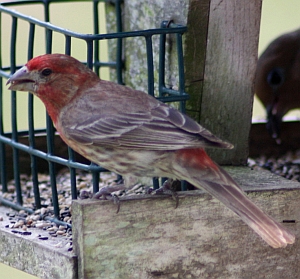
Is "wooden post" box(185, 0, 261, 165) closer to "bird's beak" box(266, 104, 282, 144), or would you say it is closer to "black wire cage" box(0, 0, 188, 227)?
"black wire cage" box(0, 0, 188, 227)

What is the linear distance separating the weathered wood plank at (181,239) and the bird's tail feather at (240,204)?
0.18 m

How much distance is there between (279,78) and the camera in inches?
243

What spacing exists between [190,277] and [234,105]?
1.14 m

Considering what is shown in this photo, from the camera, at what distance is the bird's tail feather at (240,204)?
3.50 m

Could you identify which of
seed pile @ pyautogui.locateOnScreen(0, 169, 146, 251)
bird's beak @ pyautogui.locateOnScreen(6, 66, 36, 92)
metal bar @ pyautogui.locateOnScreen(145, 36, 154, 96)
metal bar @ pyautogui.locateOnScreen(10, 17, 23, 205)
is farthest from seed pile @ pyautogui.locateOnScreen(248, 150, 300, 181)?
bird's beak @ pyautogui.locateOnScreen(6, 66, 36, 92)

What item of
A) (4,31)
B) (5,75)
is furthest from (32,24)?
(4,31)

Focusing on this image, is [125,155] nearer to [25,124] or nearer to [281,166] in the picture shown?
[281,166]

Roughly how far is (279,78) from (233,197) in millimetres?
2723

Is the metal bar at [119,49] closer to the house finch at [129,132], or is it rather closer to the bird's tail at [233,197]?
the house finch at [129,132]

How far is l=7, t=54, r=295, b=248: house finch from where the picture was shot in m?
3.65

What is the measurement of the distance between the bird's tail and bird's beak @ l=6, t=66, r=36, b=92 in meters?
0.82

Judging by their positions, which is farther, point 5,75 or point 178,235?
point 5,75

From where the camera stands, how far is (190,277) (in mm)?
3869

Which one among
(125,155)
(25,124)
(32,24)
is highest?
(32,24)
